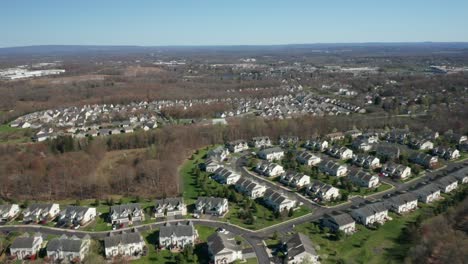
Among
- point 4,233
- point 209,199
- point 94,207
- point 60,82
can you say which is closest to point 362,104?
point 209,199

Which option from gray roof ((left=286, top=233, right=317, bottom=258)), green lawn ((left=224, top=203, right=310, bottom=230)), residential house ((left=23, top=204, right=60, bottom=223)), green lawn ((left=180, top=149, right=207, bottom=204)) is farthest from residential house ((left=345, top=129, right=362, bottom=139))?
residential house ((left=23, top=204, right=60, bottom=223))

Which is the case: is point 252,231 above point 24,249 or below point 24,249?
below

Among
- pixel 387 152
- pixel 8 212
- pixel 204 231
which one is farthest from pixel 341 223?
pixel 8 212

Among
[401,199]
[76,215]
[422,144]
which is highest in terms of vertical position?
[422,144]

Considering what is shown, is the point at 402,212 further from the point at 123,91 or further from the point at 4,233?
the point at 123,91

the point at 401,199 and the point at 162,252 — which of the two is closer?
the point at 162,252

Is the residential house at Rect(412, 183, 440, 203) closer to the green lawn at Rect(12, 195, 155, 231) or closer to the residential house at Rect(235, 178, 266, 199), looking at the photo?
the residential house at Rect(235, 178, 266, 199)

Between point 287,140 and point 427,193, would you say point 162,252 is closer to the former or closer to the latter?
point 427,193
